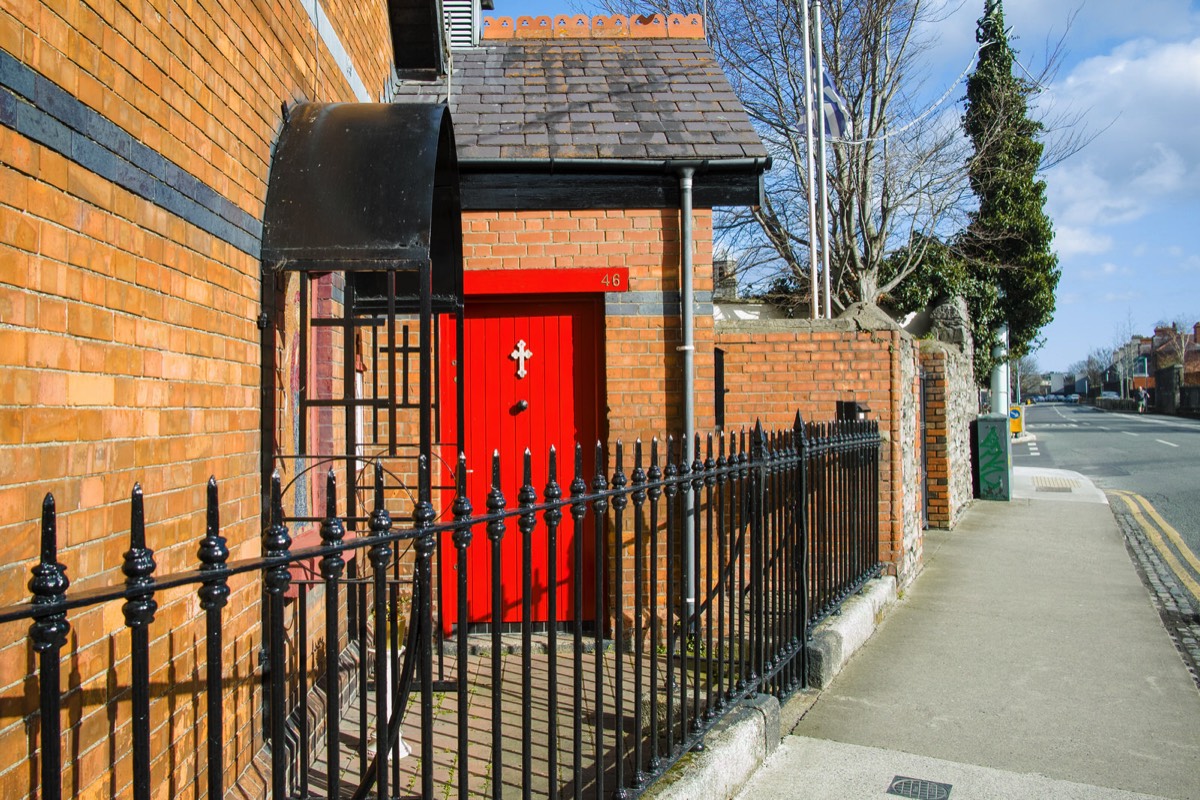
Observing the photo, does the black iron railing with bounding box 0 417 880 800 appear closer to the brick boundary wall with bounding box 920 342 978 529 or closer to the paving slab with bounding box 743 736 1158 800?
the paving slab with bounding box 743 736 1158 800

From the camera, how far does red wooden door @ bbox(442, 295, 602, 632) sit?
6.34 m

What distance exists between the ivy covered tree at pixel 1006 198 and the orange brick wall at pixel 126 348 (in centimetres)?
1987

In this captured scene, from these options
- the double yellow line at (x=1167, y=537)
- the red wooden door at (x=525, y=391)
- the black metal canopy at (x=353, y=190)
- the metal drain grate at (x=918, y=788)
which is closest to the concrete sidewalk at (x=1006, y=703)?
the metal drain grate at (x=918, y=788)

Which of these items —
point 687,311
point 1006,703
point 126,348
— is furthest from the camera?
point 687,311

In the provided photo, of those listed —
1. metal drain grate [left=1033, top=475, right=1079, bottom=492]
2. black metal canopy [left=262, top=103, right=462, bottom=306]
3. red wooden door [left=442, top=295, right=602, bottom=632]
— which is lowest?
metal drain grate [left=1033, top=475, right=1079, bottom=492]

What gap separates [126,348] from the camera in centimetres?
269

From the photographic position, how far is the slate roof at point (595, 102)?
613cm

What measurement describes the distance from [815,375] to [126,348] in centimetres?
527

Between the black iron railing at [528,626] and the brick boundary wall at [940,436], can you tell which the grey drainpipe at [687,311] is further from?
the brick boundary wall at [940,436]

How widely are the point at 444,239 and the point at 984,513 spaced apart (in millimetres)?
9764

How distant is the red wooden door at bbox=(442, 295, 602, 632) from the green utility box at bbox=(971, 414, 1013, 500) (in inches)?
377

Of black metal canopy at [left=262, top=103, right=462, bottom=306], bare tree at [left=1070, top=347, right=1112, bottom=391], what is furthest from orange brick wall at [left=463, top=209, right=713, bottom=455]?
bare tree at [left=1070, top=347, right=1112, bottom=391]

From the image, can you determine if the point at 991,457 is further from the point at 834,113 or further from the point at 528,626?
the point at 528,626

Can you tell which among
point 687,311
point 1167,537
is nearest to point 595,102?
point 687,311
